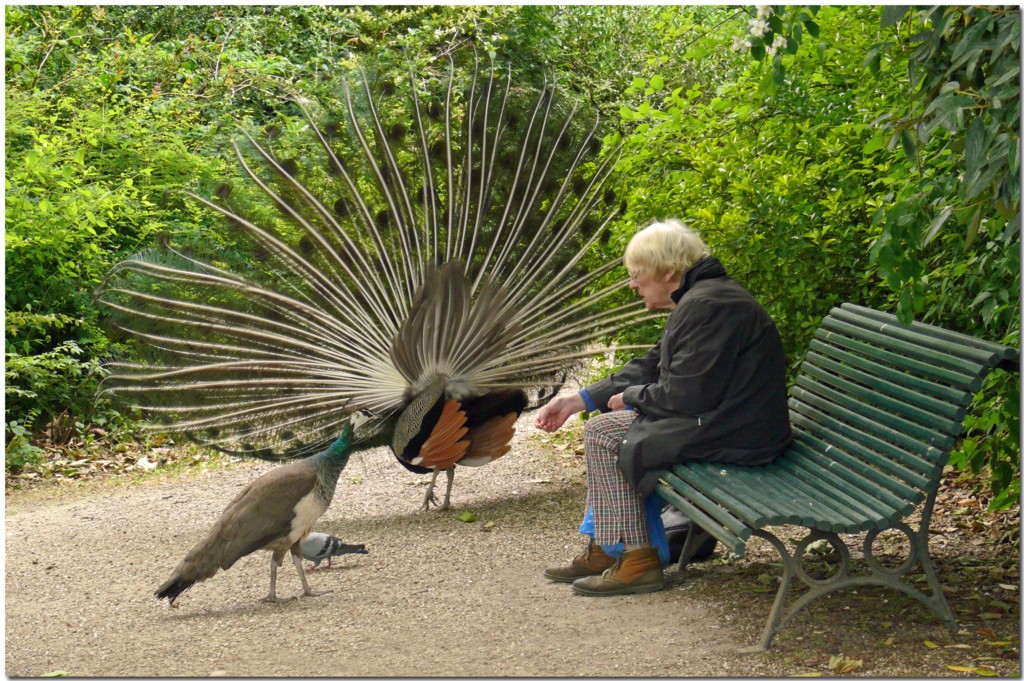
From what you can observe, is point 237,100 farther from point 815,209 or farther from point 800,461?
point 800,461

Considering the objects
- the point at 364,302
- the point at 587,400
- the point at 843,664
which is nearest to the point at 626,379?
the point at 587,400

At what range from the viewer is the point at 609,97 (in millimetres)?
11109

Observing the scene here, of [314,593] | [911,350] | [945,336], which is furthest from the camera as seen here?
[314,593]

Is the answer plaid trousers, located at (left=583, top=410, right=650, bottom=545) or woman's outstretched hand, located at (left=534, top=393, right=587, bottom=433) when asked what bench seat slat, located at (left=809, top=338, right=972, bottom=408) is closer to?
plaid trousers, located at (left=583, top=410, right=650, bottom=545)

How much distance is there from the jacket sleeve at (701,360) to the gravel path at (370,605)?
2.69ft

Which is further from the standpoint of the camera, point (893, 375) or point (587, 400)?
point (587, 400)

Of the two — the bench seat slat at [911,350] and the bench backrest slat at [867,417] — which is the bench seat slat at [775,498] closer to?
the bench backrest slat at [867,417]

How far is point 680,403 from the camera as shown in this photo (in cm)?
411

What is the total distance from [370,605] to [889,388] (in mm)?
2258

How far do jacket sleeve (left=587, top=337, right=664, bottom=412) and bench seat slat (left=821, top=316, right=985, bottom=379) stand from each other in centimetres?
76

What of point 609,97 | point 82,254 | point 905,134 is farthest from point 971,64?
point 609,97

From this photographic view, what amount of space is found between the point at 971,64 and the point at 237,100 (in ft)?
27.5

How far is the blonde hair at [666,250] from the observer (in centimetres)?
432

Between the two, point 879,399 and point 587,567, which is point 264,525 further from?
point 879,399
